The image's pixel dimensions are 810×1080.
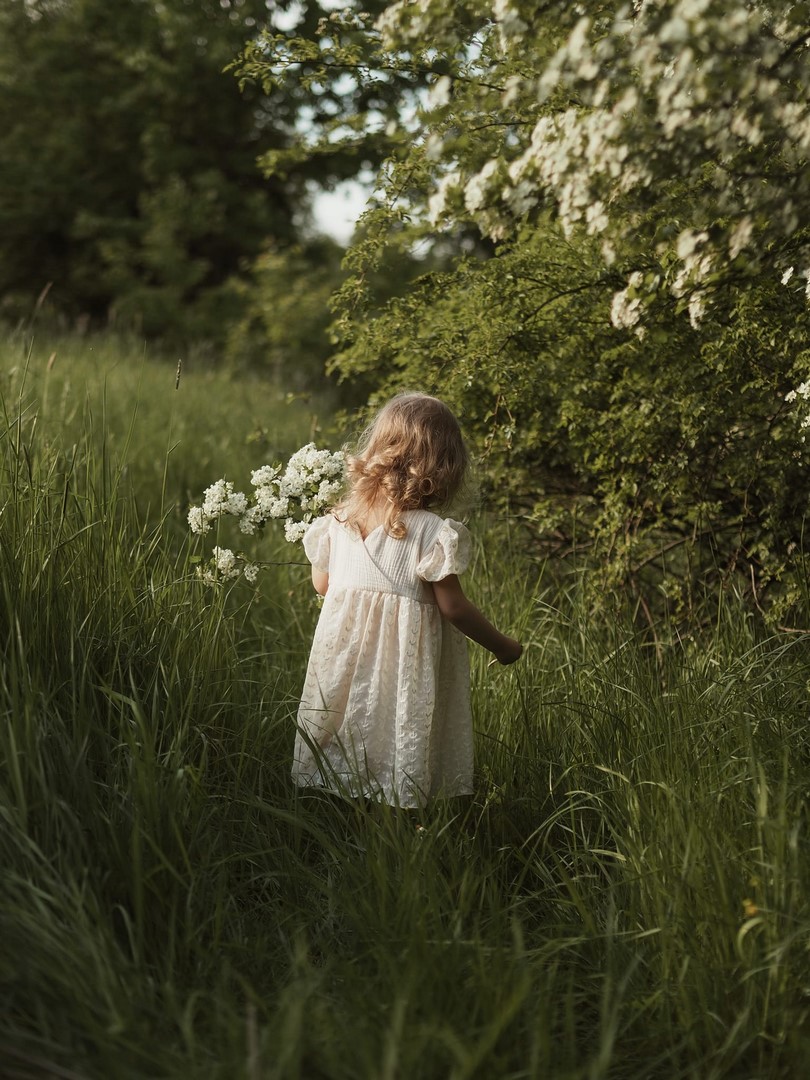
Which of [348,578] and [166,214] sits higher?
[166,214]

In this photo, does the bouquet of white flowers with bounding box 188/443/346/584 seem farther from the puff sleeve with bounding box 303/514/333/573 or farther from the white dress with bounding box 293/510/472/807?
the white dress with bounding box 293/510/472/807

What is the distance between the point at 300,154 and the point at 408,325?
3.04 ft

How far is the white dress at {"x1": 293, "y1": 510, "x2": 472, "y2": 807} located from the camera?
2.94 m

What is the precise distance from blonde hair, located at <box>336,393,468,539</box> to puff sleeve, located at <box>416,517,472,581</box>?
0.11 metres

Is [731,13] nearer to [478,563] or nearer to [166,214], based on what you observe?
[478,563]

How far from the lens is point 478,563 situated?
4.45 m

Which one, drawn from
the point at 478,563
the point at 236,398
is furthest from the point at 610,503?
the point at 236,398

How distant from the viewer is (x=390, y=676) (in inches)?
119

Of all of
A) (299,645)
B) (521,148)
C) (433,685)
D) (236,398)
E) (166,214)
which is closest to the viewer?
(433,685)

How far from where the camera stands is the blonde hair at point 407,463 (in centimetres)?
303

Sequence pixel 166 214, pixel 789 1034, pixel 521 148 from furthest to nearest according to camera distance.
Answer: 1. pixel 166 214
2. pixel 521 148
3. pixel 789 1034

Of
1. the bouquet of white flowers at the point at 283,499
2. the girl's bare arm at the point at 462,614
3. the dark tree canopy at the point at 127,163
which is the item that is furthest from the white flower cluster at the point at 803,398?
the dark tree canopy at the point at 127,163

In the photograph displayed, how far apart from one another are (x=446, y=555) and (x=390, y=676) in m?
0.39

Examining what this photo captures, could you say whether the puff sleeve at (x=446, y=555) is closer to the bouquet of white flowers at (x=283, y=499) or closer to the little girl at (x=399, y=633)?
the little girl at (x=399, y=633)
